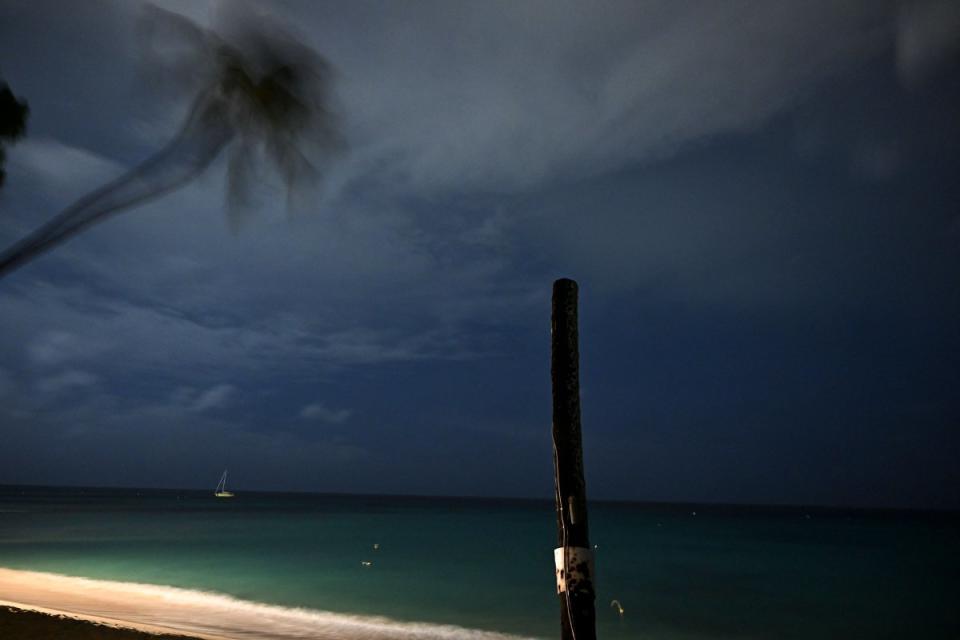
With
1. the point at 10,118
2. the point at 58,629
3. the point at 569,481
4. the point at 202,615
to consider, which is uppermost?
the point at 10,118

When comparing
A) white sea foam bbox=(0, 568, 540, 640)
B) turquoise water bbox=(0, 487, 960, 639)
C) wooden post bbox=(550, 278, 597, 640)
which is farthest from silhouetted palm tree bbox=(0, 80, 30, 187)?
turquoise water bbox=(0, 487, 960, 639)

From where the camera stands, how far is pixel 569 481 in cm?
416

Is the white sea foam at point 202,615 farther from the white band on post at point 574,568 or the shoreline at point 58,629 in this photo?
the white band on post at point 574,568

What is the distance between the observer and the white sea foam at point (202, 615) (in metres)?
14.6

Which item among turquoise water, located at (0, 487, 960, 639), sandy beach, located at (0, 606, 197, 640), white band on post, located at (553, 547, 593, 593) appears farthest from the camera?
turquoise water, located at (0, 487, 960, 639)

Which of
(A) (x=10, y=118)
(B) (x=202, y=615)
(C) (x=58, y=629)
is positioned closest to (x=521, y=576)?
(B) (x=202, y=615)

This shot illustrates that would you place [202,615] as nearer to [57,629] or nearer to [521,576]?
[57,629]

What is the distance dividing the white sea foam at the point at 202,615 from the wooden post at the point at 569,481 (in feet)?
38.8

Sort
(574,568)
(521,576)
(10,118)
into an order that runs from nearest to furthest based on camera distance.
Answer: (574,568), (10,118), (521,576)

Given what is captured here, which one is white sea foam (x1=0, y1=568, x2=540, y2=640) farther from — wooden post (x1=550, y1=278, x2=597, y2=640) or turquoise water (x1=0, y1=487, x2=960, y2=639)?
wooden post (x1=550, y1=278, x2=597, y2=640)

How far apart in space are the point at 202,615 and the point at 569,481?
16.0 m

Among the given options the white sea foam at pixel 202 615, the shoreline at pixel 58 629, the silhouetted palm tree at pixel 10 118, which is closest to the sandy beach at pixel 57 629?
the shoreline at pixel 58 629

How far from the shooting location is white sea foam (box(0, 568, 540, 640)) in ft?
47.9

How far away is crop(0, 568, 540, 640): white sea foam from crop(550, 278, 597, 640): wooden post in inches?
466
